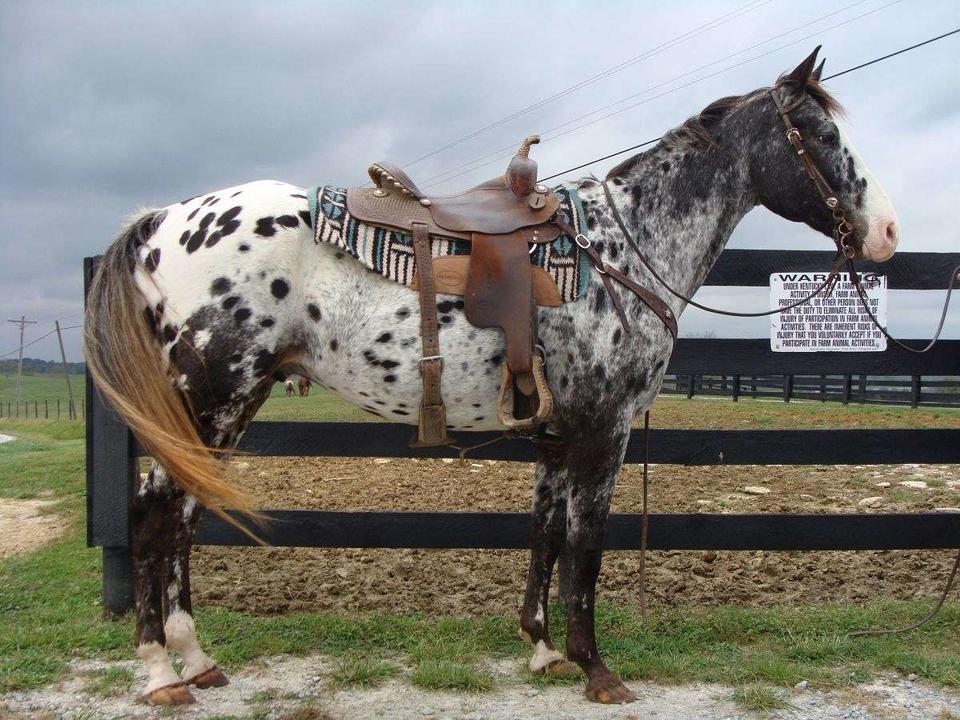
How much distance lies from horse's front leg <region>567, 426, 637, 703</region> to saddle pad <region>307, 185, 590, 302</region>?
2.22 ft

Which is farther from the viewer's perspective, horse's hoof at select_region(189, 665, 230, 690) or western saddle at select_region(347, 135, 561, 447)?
horse's hoof at select_region(189, 665, 230, 690)

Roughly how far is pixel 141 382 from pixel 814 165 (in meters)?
3.08

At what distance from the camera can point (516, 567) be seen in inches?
189

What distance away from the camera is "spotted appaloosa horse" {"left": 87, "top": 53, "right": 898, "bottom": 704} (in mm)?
2916

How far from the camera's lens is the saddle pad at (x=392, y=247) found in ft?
9.63

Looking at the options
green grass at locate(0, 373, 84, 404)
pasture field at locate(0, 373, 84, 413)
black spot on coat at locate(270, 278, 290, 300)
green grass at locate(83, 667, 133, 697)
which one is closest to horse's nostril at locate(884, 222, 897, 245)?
black spot on coat at locate(270, 278, 290, 300)

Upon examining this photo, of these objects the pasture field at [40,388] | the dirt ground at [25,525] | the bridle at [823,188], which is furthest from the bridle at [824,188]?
the pasture field at [40,388]

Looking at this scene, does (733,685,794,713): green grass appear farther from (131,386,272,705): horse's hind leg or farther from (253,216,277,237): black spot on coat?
(253,216,277,237): black spot on coat

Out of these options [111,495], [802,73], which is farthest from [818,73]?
[111,495]

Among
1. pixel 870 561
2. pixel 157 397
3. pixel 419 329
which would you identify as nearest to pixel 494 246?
pixel 419 329

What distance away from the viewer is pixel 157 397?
2914mm

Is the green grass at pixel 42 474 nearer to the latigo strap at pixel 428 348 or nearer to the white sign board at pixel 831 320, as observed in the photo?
the latigo strap at pixel 428 348

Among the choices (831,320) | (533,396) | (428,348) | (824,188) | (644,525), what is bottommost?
(644,525)

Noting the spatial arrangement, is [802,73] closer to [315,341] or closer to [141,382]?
[315,341]
